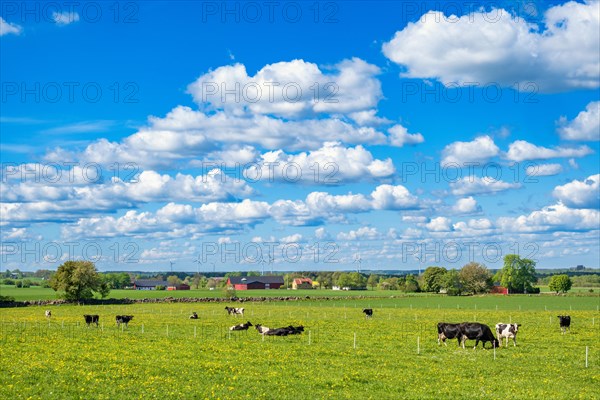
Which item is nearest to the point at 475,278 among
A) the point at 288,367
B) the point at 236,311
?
the point at 236,311

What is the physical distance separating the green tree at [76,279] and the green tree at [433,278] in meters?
102

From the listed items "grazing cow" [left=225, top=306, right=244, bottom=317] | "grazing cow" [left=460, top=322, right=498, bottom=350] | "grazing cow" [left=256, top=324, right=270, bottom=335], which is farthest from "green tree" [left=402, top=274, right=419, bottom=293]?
"grazing cow" [left=460, top=322, right=498, bottom=350]

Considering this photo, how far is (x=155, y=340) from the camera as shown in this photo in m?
46.8

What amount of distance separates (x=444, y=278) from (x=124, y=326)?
5287 inches

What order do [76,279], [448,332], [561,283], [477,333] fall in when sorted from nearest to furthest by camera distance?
[477,333] < [448,332] < [76,279] < [561,283]

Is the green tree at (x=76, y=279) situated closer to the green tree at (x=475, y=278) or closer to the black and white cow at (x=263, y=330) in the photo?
the black and white cow at (x=263, y=330)

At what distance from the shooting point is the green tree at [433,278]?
610 ft

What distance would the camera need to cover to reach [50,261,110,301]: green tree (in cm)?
12344

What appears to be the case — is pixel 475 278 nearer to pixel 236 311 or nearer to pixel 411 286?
pixel 411 286

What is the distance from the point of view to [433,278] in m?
188

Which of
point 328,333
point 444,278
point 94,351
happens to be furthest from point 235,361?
Answer: point 444,278

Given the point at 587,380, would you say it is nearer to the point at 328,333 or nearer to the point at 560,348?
the point at 560,348

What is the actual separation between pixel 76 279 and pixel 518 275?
13026 centimetres

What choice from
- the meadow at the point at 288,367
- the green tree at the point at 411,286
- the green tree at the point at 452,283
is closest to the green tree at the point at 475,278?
the green tree at the point at 452,283
